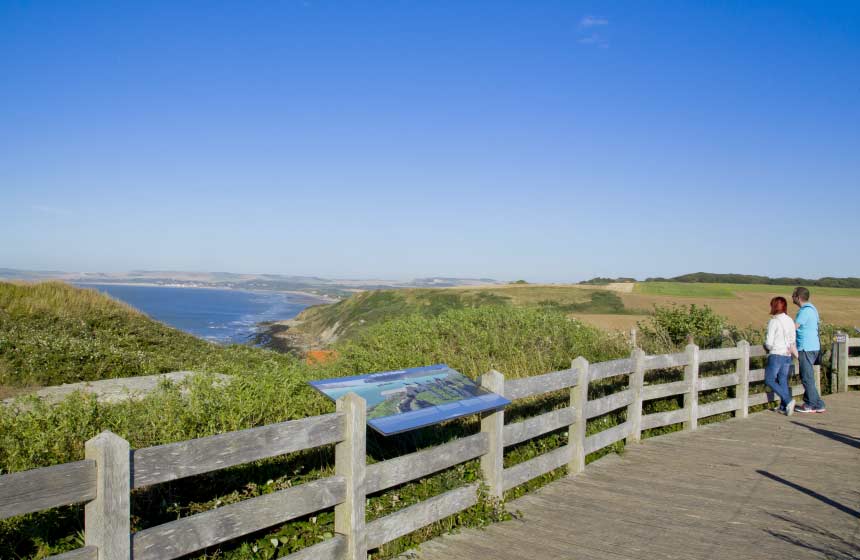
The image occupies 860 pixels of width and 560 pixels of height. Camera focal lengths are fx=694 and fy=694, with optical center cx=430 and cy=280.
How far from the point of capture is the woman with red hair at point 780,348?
11.3m

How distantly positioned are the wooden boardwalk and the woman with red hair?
190cm

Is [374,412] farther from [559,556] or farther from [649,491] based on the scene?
[649,491]

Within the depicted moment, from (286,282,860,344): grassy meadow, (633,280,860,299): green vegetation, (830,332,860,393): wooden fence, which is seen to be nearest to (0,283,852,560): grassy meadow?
(830,332,860,393): wooden fence

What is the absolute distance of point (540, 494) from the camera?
22.2 feet

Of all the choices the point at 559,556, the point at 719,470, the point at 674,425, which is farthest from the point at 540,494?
the point at 674,425

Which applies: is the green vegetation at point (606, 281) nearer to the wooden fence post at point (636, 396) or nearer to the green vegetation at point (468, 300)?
the green vegetation at point (468, 300)

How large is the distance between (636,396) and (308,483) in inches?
221

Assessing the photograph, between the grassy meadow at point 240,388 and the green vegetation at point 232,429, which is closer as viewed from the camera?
the green vegetation at point 232,429

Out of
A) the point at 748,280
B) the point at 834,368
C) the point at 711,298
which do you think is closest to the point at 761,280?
the point at 748,280

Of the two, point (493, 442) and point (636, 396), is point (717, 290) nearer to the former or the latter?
point (636, 396)

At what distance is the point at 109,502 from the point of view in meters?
3.37

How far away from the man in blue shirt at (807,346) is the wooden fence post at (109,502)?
11289 mm

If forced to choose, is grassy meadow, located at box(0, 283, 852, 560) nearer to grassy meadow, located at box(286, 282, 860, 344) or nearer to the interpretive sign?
the interpretive sign

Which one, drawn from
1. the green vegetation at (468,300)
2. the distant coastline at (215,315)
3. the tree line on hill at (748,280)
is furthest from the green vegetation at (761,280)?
the distant coastline at (215,315)
